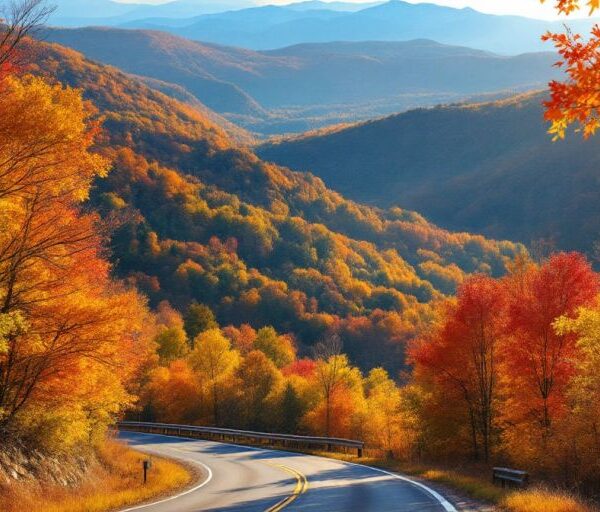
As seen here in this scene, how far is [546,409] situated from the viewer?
101ft

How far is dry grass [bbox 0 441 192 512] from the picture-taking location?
59.6 ft

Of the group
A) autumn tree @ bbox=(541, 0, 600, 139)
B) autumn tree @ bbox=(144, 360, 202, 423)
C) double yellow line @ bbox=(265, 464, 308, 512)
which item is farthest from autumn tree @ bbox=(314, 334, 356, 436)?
autumn tree @ bbox=(541, 0, 600, 139)

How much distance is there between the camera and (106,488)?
960 inches

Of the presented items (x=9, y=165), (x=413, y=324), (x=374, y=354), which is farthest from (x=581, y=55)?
(x=413, y=324)

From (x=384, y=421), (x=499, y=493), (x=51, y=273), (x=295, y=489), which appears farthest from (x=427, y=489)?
(x=384, y=421)

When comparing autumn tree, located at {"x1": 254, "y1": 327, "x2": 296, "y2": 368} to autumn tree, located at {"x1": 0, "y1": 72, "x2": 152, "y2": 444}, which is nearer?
autumn tree, located at {"x1": 0, "y1": 72, "x2": 152, "y2": 444}

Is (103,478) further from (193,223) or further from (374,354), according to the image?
(193,223)

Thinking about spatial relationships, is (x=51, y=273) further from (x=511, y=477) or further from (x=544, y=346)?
(x=544, y=346)

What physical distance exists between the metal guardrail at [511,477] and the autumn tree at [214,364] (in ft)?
134

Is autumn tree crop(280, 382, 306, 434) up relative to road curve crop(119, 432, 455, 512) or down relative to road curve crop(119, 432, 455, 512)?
down

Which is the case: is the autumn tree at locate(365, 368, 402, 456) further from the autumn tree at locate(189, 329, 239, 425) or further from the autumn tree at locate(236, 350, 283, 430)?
the autumn tree at locate(189, 329, 239, 425)

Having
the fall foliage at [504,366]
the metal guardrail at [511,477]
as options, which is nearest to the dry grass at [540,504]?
the metal guardrail at [511,477]

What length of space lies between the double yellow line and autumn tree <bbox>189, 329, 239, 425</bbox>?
31.3 m

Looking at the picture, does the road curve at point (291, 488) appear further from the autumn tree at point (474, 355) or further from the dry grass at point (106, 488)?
the autumn tree at point (474, 355)
